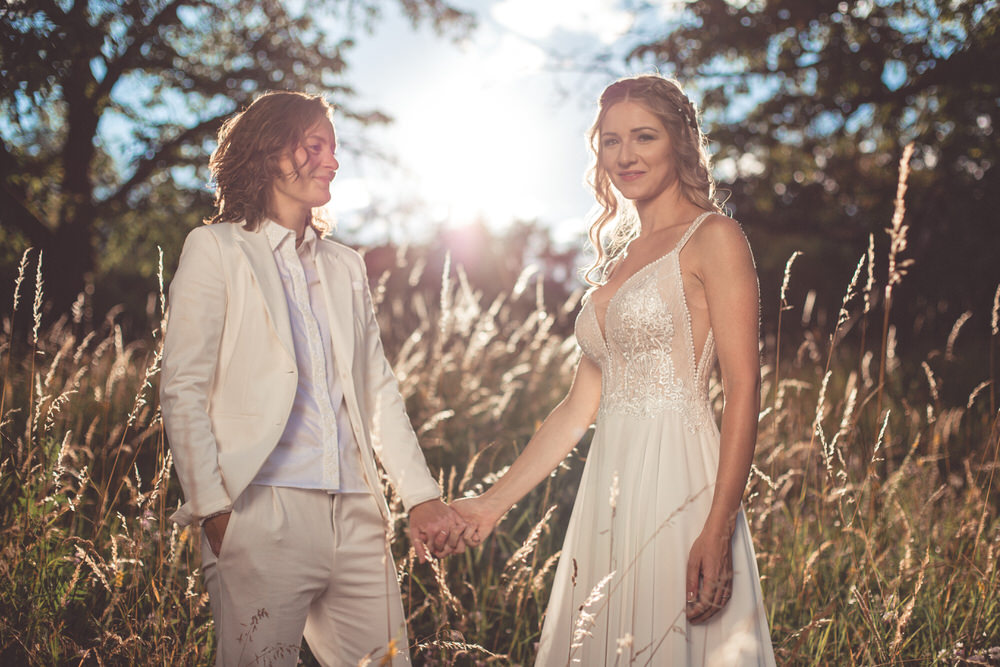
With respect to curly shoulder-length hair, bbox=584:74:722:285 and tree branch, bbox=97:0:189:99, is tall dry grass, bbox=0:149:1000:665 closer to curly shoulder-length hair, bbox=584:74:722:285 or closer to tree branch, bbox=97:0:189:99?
curly shoulder-length hair, bbox=584:74:722:285

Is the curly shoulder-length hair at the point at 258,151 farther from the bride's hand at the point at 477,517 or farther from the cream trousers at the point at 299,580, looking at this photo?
the bride's hand at the point at 477,517

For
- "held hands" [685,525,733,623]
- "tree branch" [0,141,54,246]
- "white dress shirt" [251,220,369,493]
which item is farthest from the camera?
"tree branch" [0,141,54,246]

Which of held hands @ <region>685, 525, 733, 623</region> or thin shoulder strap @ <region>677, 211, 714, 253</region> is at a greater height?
thin shoulder strap @ <region>677, 211, 714, 253</region>

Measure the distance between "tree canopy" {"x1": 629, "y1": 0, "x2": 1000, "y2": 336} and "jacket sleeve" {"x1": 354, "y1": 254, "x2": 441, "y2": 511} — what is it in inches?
214

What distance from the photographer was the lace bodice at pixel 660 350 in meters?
2.04

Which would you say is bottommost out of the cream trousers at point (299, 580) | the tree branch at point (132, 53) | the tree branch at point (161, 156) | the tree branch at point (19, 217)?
the cream trousers at point (299, 580)

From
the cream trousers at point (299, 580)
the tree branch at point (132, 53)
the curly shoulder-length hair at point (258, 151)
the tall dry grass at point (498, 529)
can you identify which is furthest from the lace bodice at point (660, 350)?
the tree branch at point (132, 53)

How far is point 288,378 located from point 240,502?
0.35 metres

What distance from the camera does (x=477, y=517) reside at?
7.66 ft

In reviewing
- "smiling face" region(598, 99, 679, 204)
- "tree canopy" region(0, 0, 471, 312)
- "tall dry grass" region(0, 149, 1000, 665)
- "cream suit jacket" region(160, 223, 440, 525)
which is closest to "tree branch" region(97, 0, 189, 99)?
"tree canopy" region(0, 0, 471, 312)

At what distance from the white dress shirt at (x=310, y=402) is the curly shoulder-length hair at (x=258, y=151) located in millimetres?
105

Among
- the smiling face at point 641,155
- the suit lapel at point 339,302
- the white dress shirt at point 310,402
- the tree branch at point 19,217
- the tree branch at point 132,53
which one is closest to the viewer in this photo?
the white dress shirt at point 310,402

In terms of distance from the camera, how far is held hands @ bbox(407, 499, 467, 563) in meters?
2.24

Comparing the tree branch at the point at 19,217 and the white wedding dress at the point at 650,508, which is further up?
the tree branch at the point at 19,217
